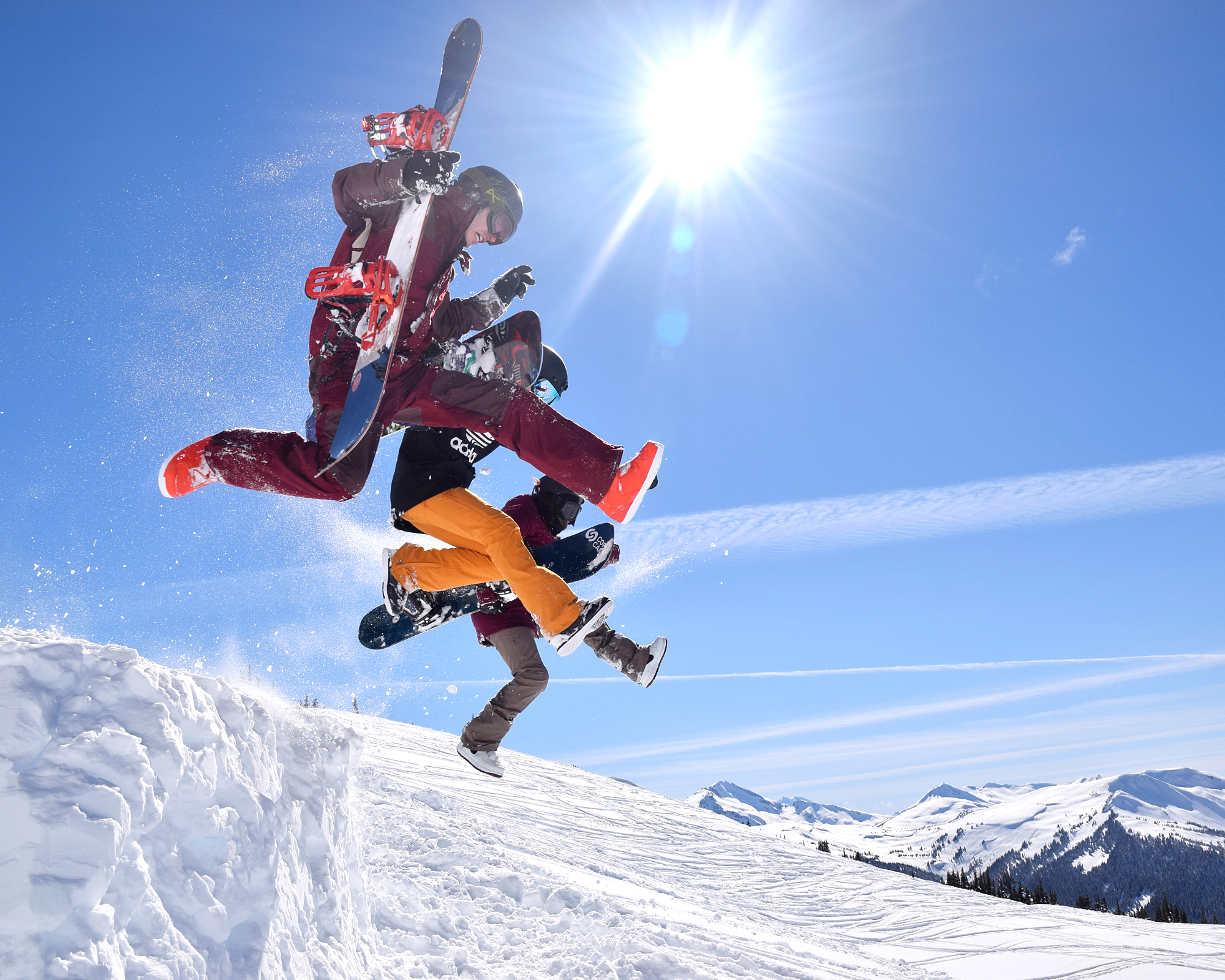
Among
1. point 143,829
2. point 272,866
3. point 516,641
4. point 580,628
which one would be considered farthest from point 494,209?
point 272,866

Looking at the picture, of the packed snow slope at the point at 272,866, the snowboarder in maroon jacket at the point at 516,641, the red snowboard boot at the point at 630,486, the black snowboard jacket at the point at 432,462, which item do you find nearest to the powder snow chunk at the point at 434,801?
the packed snow slope at the point at 272,866

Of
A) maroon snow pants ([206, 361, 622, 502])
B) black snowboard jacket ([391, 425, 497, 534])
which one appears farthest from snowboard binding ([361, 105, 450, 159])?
black snowboard jacket ([391, 425, 497, 534])

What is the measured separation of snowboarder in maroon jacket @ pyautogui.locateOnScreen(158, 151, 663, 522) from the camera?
367cm

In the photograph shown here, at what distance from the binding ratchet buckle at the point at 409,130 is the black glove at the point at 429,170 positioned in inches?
8.9

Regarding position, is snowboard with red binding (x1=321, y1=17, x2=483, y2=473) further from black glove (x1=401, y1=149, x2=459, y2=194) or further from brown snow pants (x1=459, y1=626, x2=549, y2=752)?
brown snow pants (x1=459, y1=626, x2=549, y2=752)

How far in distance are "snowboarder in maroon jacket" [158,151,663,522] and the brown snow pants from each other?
4.63 feet

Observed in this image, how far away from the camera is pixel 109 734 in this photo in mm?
2699

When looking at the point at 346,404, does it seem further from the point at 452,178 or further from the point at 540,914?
the point at 540,914

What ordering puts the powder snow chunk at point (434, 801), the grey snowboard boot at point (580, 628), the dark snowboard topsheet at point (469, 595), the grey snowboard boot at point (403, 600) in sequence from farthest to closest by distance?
the powder snow chunk at point (434, 801) → the dark snowboard topsheet at point (469, 595) → the grey snowboard boot at point (403, 600) → the grey snowboard boot at point (580, 628)

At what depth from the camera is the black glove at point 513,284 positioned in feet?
14.3

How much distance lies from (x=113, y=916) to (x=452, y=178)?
10.9 ft

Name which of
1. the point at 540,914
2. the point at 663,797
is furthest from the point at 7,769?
the point at 663,797

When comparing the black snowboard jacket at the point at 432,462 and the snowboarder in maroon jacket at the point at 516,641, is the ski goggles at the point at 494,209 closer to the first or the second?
the black snowboard jacket at the point at 432,462

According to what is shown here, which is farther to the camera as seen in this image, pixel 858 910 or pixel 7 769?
pixel 858 910
